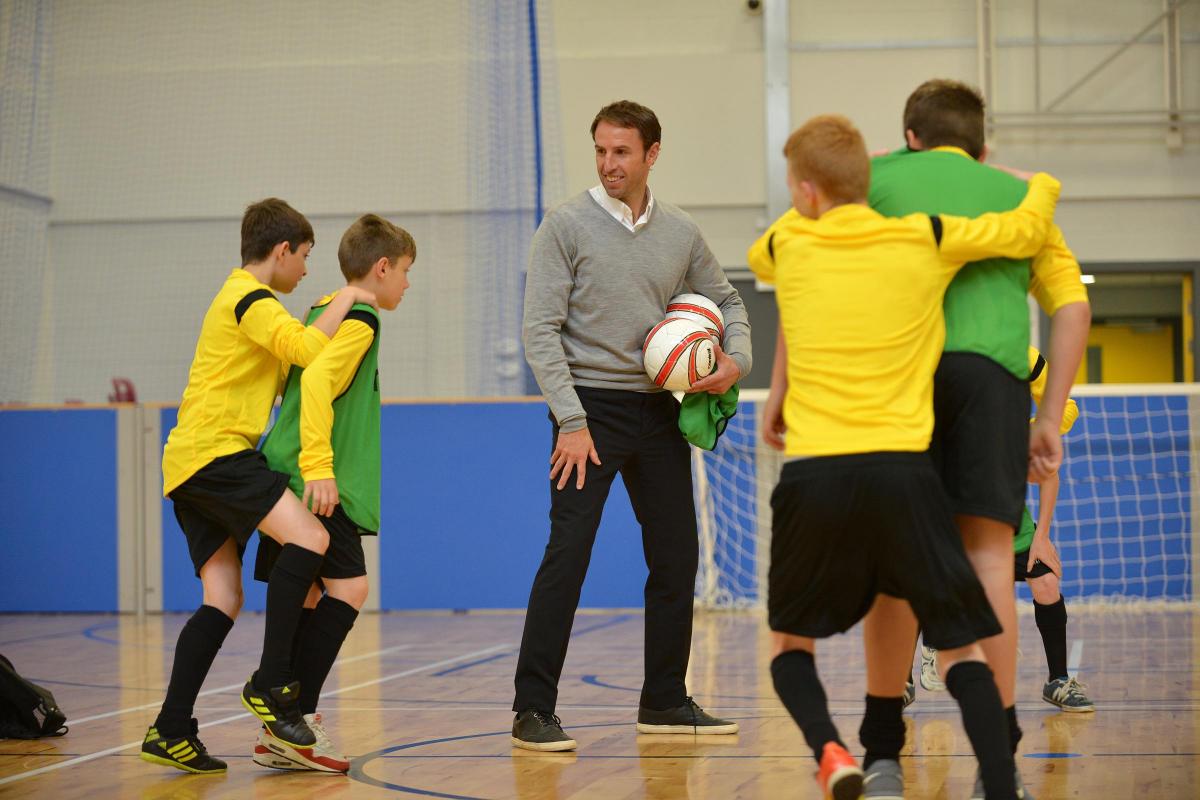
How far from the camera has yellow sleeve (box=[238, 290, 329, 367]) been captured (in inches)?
119

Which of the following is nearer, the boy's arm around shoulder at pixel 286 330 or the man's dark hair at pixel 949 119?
the man's dark hair at pixel 949 119

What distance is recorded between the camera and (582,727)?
3561 millimetres

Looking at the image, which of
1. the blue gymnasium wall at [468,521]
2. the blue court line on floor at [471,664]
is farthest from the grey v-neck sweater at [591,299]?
the blue gymnasium wall at [468,521]

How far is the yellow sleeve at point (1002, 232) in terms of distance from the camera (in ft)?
7.18

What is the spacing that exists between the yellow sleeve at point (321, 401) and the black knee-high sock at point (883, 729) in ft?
4.24

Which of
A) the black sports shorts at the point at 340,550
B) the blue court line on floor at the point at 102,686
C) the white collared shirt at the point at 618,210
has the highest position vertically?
the white collared shirt at the point at 618,210

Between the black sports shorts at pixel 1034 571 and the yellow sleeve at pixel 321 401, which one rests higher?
the yellow sleeve at pixel 321 401

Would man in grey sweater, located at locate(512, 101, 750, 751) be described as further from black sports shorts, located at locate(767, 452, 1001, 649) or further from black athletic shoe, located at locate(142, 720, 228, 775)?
black sports shorts, located at locate(767, 452, 1001, 649)

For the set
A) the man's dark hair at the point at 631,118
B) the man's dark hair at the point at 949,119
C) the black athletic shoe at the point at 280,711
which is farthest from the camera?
the man's dark hair at the point at 631,118

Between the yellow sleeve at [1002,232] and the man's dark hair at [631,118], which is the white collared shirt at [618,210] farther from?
the yellow sleeve at [1002,232]

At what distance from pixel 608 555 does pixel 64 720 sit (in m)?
3.93

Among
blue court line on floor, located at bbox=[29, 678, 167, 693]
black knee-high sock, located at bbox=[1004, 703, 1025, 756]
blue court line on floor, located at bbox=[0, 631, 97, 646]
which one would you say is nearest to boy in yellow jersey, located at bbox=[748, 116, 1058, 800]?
black knee-high sock, located at bbox=[1004, 703, 1025, 756]

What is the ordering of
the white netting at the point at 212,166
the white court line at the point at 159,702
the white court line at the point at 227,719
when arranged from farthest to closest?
the white netting at the point at 212,166
the white court line at the point at 159,702
the white court line at the point at 227,719

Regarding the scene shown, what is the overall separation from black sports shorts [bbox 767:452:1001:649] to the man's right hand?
106 cm
